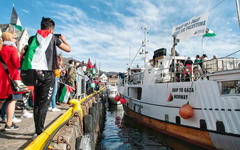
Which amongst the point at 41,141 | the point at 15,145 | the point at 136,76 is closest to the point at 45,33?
the point at 41,141

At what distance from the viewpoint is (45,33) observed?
2.51m

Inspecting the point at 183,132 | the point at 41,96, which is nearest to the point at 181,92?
the point at 183,132

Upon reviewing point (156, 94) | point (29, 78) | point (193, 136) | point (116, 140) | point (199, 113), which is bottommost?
point (116, 140)

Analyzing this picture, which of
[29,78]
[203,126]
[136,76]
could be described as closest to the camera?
[29,78]

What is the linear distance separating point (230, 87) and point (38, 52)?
206 inches

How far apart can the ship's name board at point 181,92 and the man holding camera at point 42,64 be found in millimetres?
5146

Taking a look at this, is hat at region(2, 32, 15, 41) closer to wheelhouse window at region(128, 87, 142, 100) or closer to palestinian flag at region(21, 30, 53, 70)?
palestinian flag at region(21, 30, 53, 70)

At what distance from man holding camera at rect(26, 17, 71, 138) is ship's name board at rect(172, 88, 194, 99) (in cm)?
515

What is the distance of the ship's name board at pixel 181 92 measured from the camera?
6155 millimetres

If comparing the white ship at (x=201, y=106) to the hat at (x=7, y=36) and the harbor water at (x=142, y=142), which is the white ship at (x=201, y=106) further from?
the hat at (x=7, y=36)

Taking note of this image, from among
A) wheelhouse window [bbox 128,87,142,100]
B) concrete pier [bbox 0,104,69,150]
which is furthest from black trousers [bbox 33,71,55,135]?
wheelhouse window [bbox 128,87,142,100]

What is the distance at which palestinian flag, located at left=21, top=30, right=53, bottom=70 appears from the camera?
7.77 ft

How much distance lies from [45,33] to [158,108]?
652 cm

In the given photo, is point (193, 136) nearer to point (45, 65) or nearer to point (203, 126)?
point (203, 126)
